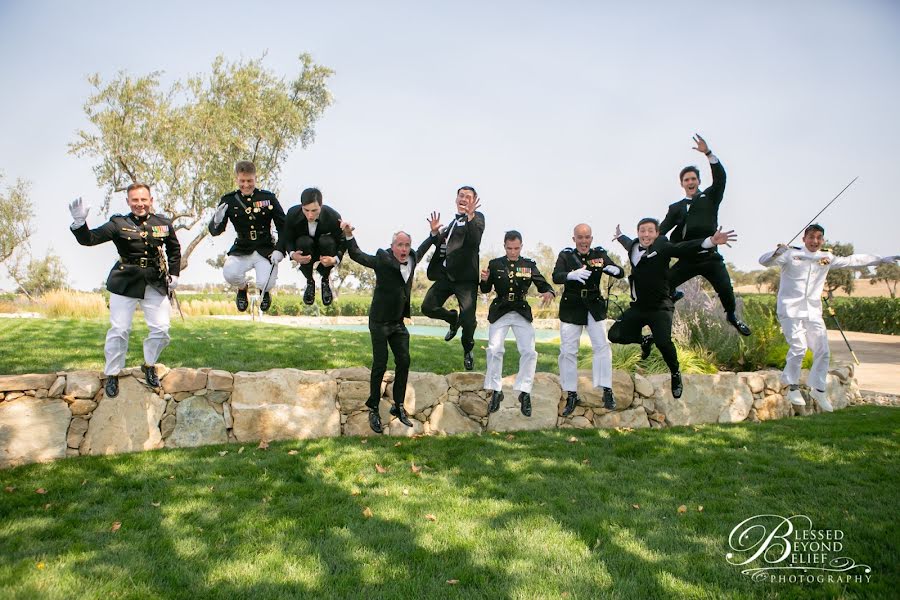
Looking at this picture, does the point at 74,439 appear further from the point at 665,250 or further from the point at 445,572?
the point at 665,250

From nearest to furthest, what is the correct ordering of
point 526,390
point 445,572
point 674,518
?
point 445,572 < point 674,518 < point 526,390

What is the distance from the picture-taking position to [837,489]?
19.0 ft

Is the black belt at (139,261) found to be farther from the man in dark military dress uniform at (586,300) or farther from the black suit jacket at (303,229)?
the man in dark military dress uniform at (586,300)

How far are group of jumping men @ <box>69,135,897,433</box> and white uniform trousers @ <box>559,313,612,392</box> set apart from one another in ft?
0.05

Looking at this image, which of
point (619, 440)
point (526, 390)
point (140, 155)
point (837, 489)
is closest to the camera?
point (837, 489)

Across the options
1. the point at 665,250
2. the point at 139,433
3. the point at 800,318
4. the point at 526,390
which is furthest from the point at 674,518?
the point at 139,433

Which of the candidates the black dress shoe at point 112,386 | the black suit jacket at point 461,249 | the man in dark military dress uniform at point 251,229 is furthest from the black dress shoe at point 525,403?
the black dress shoe at point 112,386

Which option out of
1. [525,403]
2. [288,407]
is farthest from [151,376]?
[525,403]

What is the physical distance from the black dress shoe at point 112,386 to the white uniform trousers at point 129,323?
0.39 feet

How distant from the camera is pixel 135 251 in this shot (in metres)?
6.00

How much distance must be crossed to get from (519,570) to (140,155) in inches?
860

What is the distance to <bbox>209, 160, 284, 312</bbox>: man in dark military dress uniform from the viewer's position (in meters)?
6.47

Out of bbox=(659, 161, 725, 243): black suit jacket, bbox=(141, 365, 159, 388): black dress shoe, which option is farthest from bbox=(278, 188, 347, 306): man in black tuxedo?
bbox=(659, 161, 725, 243): black suit jacket

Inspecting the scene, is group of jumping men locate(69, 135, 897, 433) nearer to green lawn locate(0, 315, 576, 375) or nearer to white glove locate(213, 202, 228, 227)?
white glove locate(213, 202, 228, 227)
